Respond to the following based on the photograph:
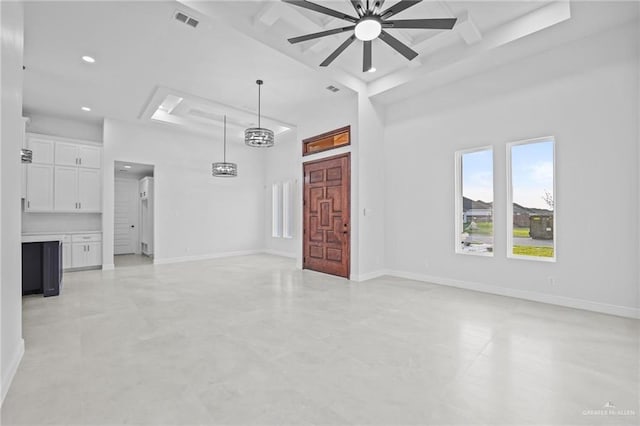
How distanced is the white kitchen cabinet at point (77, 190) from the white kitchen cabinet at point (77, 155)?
0.12m

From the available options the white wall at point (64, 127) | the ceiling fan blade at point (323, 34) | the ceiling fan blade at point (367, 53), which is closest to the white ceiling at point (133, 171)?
the white wall at point (64, 127)

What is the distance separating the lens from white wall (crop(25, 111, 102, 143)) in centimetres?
651

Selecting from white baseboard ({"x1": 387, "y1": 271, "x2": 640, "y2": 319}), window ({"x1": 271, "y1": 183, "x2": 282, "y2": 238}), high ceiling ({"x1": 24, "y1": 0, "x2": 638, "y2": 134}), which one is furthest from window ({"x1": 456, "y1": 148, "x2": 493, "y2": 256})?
window ({"x1": 271, "y1": 183, "x2": 282, "y2": 238})

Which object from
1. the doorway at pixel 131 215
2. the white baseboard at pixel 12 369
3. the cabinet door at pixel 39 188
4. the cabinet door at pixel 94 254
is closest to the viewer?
the white baseboard at pixel 12 369

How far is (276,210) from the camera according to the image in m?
9.49

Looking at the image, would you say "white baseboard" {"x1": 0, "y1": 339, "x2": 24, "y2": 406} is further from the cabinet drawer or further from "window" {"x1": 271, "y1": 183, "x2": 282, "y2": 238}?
"window" {"x1": 271, "y1": 183, "x2": 282, "y2": 238}

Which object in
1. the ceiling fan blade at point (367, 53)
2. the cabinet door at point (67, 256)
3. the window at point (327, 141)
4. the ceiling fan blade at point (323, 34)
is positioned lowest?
the cabinet door at point (67, 256)

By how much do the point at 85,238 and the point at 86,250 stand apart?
10.6 inches

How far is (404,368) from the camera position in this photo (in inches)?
93.9

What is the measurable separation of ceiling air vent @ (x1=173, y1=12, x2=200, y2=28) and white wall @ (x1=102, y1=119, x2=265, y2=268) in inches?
181

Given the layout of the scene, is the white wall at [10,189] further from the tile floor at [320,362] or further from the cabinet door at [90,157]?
the cabinet door at [90,157]

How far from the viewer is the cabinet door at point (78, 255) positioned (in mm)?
6391

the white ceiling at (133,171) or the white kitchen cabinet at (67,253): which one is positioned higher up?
the white ceiling at (133,171)

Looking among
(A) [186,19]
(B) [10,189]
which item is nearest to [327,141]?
(A) [186,19]
